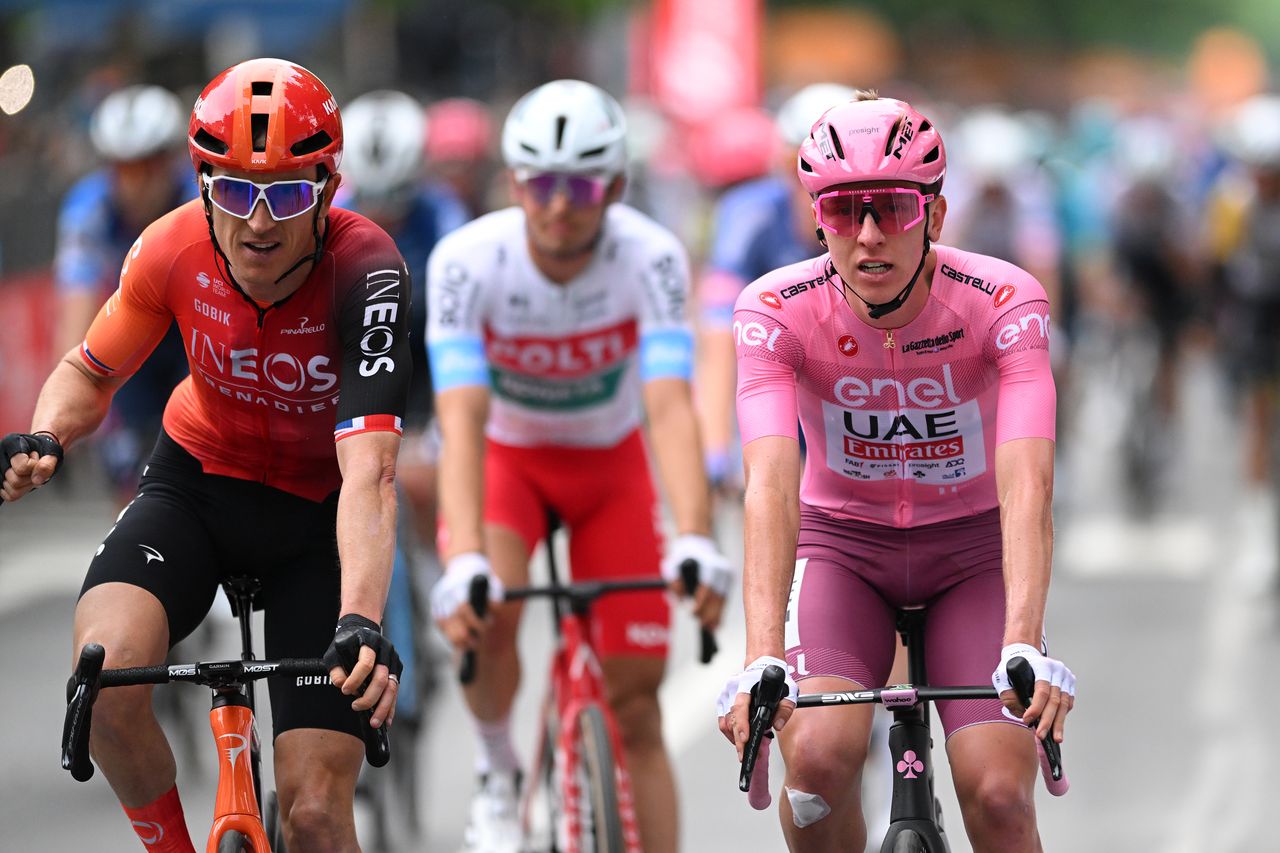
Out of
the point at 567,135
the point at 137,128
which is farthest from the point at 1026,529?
the point at 137,128

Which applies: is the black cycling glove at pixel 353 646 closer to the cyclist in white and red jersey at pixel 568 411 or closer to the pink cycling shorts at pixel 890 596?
the pink cycling shorts at pixel 890 596

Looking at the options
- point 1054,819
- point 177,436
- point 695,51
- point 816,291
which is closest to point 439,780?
point 1054,819

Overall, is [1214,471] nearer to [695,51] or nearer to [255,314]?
[695,51]

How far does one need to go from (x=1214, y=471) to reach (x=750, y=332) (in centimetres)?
1458

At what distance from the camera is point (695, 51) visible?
25062 mm

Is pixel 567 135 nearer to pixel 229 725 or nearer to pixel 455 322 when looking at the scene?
pixel 455 322

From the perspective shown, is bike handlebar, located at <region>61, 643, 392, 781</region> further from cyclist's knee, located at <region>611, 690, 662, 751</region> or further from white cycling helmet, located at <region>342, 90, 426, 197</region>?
white cycling helmet, located at <region>342, 90, 426, 197</region>

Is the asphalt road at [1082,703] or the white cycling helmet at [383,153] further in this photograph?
the white cycling helmet at [383,153]

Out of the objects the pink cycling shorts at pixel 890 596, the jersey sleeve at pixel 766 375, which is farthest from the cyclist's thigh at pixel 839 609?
the jersey sleeve at pixel 766 375

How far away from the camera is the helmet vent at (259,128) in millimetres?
4707

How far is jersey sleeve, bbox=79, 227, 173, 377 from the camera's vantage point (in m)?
5.07

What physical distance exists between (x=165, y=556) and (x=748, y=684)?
149cm

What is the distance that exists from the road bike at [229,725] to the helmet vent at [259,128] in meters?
1.15

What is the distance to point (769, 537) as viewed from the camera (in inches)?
187
